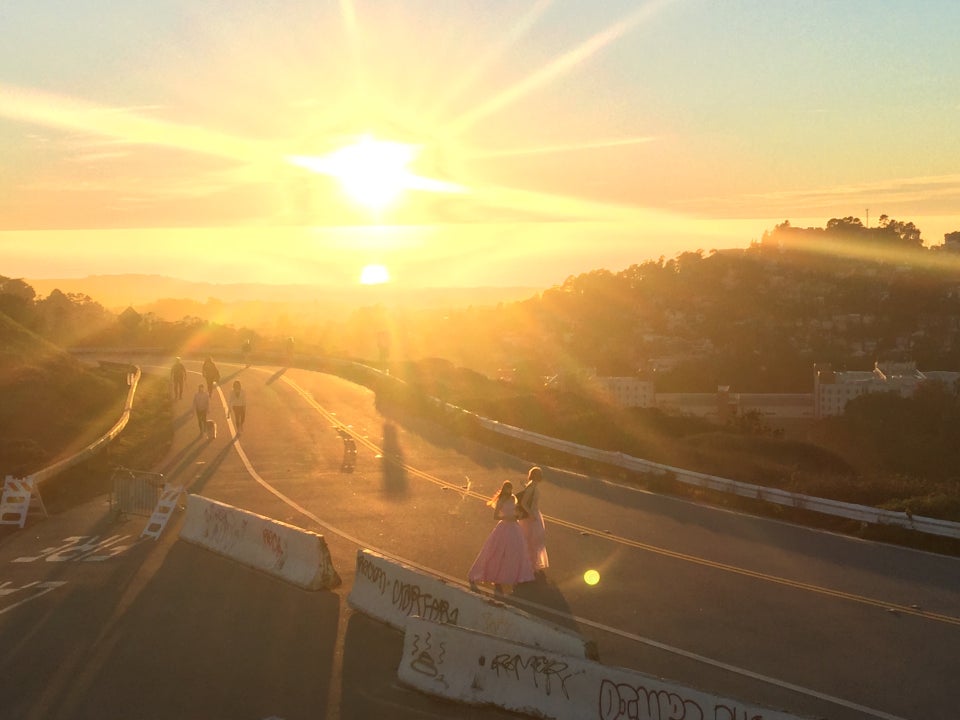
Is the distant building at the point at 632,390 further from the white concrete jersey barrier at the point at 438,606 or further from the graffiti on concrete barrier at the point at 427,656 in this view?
the graffiti on concrete barrier at the point at 427,656

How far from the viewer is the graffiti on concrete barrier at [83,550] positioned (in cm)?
1764

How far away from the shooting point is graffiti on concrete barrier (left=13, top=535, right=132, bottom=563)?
695 inches

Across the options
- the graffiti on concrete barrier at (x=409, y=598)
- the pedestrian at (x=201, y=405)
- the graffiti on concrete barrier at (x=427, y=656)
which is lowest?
the graffiti on concrete barrier at (x=427, y=656)

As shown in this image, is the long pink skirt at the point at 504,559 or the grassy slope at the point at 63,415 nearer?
the long pink skirt at the point at 504,559

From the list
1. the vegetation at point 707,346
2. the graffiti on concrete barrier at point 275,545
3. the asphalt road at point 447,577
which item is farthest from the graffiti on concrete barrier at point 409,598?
the vegetation at point 707,346

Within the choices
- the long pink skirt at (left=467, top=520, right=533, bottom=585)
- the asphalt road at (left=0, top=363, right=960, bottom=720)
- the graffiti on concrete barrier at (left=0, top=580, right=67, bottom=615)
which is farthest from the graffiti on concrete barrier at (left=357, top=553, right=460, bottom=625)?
the graffiti on concrete barrier at (left=0, top=580, right=67, bottom=615)

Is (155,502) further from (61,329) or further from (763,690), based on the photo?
(61,329)

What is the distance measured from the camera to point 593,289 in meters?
140

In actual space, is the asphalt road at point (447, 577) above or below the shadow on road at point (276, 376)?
below

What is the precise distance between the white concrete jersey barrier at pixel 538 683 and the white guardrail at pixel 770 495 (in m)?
9.50

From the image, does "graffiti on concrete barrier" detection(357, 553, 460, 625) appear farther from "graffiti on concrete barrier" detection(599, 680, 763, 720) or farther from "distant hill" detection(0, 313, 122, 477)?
"distant hill" detection(0, 313, 122, 477)

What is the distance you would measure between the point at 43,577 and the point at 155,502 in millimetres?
3986

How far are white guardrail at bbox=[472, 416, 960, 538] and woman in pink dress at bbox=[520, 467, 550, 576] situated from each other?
6231 millimetres

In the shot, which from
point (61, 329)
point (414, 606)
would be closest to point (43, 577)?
point (414, 606)
